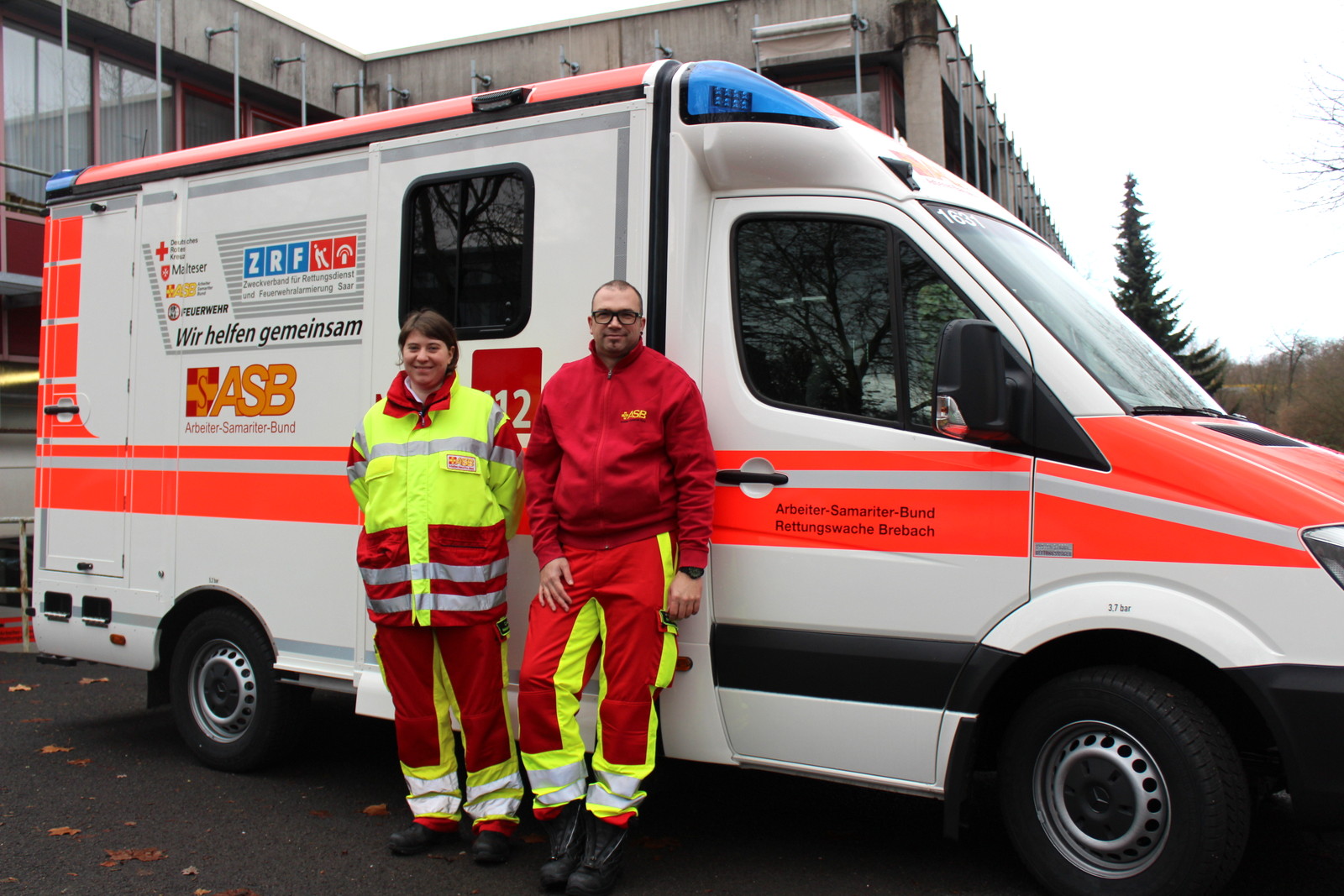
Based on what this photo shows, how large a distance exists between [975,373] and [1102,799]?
4.60 feet

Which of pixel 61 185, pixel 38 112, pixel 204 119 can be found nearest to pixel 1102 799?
pixel 61 185

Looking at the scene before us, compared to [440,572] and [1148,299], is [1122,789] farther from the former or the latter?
[1148,299]

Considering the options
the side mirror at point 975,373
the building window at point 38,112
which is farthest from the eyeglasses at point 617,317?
the building window at point 38,112

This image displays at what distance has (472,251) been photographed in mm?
4559

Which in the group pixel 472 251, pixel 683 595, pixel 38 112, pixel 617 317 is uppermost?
pixel 38 112

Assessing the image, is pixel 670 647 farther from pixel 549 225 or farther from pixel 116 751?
pixel 116 751

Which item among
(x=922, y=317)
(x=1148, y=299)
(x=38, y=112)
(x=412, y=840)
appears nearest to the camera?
(x=922, y=317)

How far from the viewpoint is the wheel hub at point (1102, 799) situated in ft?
10.9

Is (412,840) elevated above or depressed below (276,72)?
below

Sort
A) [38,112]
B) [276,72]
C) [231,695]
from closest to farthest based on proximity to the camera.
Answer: [231,695] → [38,112] → [276,72]

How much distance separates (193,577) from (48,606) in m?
1.13

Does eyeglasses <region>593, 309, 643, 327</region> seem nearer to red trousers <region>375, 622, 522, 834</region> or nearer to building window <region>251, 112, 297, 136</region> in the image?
red trousers <region>375, 622, 522, 834</region>

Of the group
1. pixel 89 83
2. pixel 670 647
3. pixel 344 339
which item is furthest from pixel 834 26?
pixel 670 647

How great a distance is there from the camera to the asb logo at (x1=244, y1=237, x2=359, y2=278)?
16.1ft
